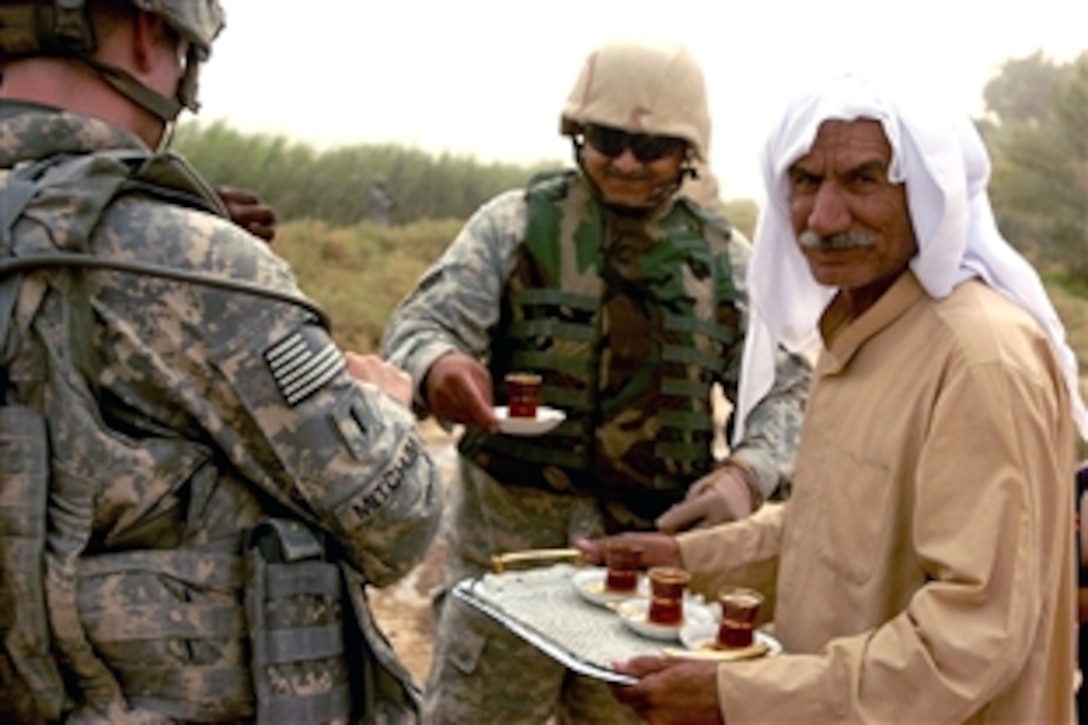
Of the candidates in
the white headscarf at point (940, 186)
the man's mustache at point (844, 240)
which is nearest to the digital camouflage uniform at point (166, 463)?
the man's mustache at point (844, 240)

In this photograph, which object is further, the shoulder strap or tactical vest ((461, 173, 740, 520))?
tactical vest ((461, 173, 740, 520))

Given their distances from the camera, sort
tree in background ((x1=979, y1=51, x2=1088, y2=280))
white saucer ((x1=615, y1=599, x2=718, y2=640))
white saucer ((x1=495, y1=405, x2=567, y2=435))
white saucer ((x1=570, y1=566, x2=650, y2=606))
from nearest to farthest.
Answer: white saucer ((x1=615, y1=599, x2=718, y2=640)) → white saucer ((x1=570, y1=566, x2=650, y2=606)) → white saucer ((x1=495, y1=405, x2=567, y2=435)) → tree in background ((x1=979, y1=51, x2=1088, y2=280))

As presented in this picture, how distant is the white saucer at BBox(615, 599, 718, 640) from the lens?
2676mm

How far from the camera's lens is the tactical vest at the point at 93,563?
2217 mm

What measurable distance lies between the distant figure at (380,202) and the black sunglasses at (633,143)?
687 inches

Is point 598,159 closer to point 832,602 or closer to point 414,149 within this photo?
point 832,602

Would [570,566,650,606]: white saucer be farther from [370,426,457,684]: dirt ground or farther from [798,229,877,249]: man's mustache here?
[370,426,457,684]: dirt ground

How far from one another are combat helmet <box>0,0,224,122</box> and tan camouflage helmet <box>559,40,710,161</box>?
5.82 feet

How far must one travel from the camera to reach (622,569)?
2920 millimetres

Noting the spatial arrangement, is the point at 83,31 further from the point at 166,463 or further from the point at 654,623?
the point at 654,623

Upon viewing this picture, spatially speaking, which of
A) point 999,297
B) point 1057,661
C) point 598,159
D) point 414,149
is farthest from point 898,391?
point 414,149

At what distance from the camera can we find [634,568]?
9.61 feet

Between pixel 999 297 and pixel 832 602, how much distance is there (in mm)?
653

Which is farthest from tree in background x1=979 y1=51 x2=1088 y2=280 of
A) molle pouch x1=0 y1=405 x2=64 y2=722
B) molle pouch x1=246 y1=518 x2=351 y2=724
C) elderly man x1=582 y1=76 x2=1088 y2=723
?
molle pouch x1=0 y1=405 x2=64 y2=722
